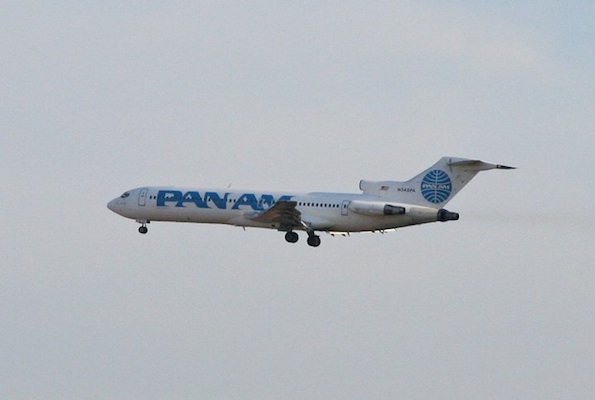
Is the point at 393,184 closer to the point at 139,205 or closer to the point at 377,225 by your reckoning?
the point at 377,225

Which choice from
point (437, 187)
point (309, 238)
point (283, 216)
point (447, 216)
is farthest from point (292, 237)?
point (447, 216)

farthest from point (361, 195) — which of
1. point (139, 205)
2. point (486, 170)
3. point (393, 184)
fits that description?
point (139, 205)

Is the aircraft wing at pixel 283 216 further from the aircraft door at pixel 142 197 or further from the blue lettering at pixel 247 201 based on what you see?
→ the aircraft door at pixel 142 197

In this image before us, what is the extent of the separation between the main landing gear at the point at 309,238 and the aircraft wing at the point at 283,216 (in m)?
0.48

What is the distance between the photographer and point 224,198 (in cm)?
9538

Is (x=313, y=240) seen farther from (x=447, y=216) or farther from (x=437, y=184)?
(x=447, y=216)

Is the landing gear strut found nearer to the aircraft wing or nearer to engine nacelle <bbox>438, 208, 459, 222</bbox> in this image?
the aircraft wing

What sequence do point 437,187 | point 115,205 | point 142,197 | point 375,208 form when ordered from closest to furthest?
1. point 375,208
2. point 437,187
3. point 142,197
4. point 115,205

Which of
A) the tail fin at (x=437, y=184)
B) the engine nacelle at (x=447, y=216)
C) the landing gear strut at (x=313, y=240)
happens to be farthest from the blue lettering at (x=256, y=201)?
the engine nacelle at (x=447, y=216)

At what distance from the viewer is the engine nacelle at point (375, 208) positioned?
89688 millimetres

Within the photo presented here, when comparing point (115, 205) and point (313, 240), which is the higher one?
point (115, 205)

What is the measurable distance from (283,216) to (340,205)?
3.47m

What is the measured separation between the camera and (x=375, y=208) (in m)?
90.2

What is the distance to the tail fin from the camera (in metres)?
91.3
